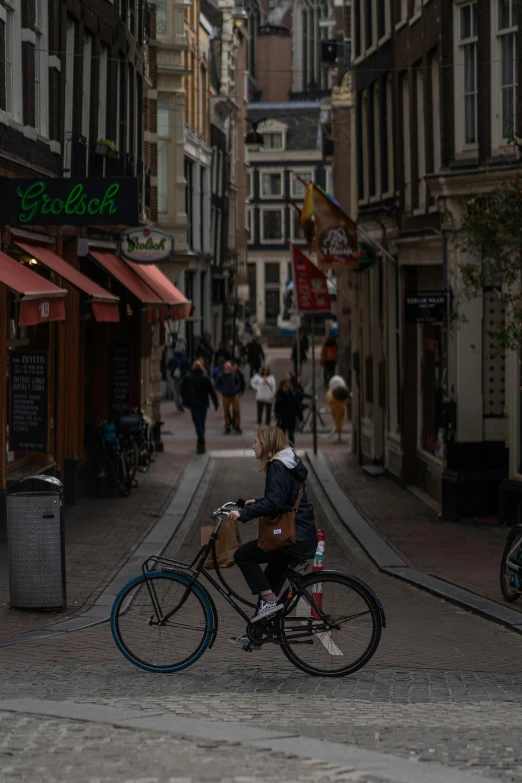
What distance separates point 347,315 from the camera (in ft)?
153

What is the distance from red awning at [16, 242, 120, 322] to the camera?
18156 mm

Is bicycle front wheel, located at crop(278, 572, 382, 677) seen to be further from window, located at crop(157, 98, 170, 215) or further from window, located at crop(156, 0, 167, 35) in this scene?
window, located at crop(157, 98, 170, 215)

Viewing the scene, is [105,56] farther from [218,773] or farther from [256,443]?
[218,773]

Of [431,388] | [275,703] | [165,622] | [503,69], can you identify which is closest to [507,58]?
[503,69]

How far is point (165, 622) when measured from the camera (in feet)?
31.1

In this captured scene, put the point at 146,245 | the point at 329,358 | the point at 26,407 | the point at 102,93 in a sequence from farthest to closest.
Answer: the point at 329,358
the point at 102,93
the point at 146,245
the point at 26,407

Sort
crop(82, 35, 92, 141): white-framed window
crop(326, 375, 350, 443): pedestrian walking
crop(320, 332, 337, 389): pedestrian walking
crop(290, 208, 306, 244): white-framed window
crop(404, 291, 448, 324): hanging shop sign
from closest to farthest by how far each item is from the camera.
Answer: crop(404, 291, 448, 324): hanging shop sign → crop(82, 35, 92, 141): white-framed window → crop(326, 375, 350, 443): pedestrian walking → crop(320, 332, 337, 389): pedestrian walking → crop(290, 208, 306, 244): white-framed window

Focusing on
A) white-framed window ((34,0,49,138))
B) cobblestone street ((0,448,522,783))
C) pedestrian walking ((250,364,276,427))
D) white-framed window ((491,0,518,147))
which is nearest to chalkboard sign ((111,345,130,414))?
white-framed window ((34,0,49,138))

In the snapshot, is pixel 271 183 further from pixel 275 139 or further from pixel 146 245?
pixel 146 245

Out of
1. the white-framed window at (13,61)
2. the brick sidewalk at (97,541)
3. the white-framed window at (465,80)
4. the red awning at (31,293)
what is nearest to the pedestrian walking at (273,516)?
the brick sidewalk at (97,541)

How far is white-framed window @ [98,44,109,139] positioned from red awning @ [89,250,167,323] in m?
1.97

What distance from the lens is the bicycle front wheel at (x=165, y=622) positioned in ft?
30.9

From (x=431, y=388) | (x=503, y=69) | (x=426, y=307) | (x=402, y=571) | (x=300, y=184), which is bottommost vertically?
(x=402, y=571)

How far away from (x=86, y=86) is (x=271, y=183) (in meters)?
73.1
